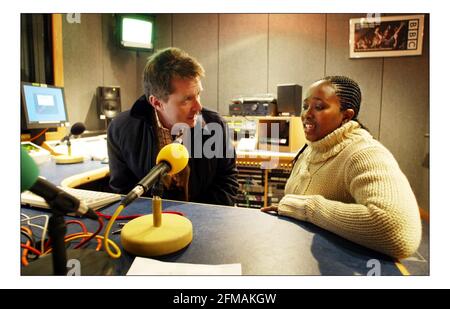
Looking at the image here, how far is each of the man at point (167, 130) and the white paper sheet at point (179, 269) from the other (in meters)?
0.76

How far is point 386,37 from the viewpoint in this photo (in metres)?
3.32

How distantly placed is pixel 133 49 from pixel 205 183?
2.71 meters

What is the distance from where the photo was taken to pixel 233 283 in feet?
2.02

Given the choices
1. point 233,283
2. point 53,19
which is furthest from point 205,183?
point 53,19

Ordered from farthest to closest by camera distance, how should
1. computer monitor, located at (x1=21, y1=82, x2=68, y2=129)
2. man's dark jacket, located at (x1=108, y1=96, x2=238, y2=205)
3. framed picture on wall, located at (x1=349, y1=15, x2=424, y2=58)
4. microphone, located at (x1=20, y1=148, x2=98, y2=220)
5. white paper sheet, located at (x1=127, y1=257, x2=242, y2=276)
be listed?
framed picture on wall, located at (x1=349, y1=15, x2=424, y2=58) < computer monitor, located at (x1=21, y1=82, x2=68, y2=129) < man's dark jacket, located at (x1=108, y1=96, x2=238, y2=205) < white paper sheet, located at (x1=127, y1=257, x2=242, y2=276) < microphone, located at (x1=20, y1=148, x2=98, y2=220)

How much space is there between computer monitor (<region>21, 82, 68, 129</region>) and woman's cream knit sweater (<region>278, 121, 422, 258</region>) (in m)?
1.84

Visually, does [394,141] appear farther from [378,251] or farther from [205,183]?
[378,251]

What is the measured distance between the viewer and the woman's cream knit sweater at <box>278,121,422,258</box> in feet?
2.27

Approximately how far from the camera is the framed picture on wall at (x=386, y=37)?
3168 mm

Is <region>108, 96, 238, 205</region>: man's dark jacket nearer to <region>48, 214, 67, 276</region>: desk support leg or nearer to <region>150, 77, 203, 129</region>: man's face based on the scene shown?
<region>150, 77, 203, 129</region>: man's face

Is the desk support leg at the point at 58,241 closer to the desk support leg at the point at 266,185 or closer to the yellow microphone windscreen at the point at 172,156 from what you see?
the yellow microphone windscreen at the point at 172,156

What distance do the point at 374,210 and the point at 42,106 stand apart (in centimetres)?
218

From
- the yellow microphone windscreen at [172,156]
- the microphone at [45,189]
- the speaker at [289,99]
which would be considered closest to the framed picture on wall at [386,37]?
the speaker at [289,99]

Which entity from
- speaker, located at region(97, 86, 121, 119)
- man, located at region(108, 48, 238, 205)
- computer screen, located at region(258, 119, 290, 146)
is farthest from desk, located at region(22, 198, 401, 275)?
speaker, located at region(97, 86, 121, 119)
